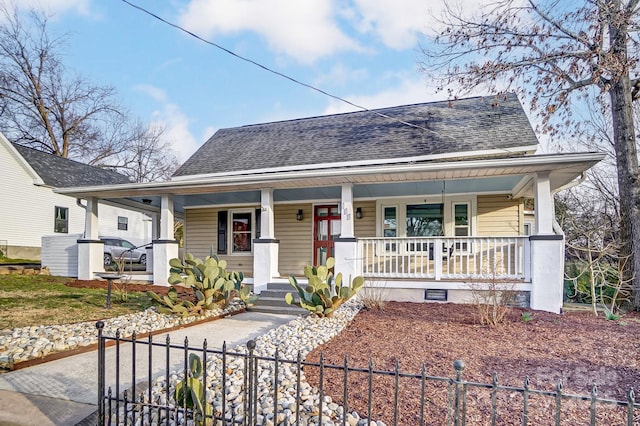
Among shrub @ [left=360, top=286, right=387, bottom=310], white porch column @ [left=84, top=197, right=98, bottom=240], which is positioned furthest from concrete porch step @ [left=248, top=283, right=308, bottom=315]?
white porch column @ [left=84, top=197, right=98, bottom=240]

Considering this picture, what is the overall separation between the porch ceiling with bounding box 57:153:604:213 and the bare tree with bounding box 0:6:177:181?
19718mm

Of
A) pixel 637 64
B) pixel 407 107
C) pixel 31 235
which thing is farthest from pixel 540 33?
pixel 31 235

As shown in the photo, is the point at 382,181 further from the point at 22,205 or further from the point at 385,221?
the point at 22,205

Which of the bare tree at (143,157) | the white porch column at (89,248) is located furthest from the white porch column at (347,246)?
the bare tree at (143,157)

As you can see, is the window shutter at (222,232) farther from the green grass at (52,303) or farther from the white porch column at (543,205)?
the white porch column at (543,205)

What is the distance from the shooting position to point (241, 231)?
12.6m

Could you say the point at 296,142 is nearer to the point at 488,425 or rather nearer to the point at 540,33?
the point at 540,33

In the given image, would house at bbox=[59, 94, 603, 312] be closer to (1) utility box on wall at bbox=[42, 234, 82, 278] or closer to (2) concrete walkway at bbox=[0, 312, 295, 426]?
(1) utility box on wall at bbox=[42, 234, 82, 278]

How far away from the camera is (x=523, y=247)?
7.98 m

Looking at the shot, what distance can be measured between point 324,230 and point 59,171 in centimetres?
1680

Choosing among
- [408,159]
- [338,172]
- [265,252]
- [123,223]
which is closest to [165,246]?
[265,252]

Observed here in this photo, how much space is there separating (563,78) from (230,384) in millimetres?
11037

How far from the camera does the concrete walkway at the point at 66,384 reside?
10.9 ft

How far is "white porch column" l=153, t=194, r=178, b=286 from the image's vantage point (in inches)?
417
